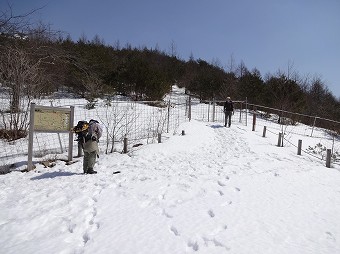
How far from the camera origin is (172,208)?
473 centimetres

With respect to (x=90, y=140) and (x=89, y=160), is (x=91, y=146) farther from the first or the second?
(x=89, y=160)

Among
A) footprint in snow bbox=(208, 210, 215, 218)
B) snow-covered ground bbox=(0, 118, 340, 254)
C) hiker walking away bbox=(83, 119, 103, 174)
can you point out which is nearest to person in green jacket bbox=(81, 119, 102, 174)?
hiker walking away bbox=(83, 119, 103, 174)

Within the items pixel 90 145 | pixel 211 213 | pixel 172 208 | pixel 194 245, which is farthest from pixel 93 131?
pixel 194 245

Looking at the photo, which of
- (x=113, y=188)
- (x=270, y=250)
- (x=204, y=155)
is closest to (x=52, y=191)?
(x=113, y=188)

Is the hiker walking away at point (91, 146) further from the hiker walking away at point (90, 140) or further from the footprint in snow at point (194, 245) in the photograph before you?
the footprint in snow at point (194, 245)

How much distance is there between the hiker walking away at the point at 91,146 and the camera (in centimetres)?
662

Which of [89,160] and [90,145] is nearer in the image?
[90,145]

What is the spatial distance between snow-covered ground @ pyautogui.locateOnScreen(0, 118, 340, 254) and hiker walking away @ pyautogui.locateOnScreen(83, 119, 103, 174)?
34 centimetres

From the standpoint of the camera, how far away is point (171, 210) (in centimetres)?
464

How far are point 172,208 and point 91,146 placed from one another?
2.88 meters

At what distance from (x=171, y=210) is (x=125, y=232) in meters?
1.04

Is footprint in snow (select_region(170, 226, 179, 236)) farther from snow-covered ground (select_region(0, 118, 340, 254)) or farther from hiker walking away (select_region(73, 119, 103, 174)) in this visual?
hiker walking away (select_region(73, 119, 103, 174))

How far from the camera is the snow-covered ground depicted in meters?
3.58

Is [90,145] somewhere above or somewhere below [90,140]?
below
